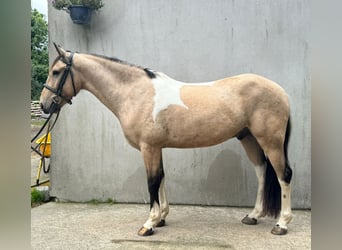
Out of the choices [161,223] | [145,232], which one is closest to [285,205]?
[161,223]

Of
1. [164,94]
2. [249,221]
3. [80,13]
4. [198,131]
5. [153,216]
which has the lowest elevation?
[249,221]

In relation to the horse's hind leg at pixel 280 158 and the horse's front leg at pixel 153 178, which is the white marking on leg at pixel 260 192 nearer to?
the horse's hind leg at pixel 280 158

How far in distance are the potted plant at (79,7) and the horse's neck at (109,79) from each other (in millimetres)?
857

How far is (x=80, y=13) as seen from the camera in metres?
3.32

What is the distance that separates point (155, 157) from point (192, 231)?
72cm

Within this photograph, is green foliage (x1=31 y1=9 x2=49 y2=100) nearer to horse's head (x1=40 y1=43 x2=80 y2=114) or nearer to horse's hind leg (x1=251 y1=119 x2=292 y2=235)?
horse's head (x1=40 y1=43 x2=80 y2=114)

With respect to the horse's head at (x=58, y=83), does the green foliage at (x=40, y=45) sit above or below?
above

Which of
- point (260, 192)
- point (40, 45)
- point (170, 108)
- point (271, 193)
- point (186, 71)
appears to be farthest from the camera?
point (40, 45)

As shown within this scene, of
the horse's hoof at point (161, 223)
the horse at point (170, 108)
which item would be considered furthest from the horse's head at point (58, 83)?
the horse's hoof at point (161, 223)

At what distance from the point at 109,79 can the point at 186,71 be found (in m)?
1.03

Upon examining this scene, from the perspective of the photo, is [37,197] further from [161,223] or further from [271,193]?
[271,193]

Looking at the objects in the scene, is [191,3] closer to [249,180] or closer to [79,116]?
[79,116]

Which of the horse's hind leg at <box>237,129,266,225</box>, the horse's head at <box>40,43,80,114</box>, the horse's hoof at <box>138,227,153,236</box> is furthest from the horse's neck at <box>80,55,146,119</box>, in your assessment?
the horse's hind leg at <box>237,129,266,225</box>

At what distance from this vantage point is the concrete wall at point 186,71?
329cm
